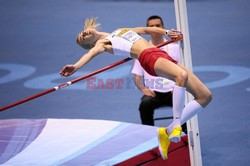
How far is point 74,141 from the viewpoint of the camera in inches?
225

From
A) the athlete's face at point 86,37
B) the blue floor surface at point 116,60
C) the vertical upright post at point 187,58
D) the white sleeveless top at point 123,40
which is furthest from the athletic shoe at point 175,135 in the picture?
the blue floor surface at point 116,60

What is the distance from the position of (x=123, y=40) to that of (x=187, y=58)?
0.56 metres

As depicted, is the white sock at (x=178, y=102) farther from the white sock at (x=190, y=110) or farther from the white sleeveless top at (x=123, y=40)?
the white sleeveless top at (x=123, y=40)

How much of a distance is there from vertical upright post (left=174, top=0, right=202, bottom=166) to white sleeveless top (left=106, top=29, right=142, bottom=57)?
37 cm

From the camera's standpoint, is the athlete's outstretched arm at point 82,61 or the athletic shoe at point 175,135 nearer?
the athletic shoe at point 175,135

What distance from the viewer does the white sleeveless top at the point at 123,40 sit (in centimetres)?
502

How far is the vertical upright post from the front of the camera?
5129mm

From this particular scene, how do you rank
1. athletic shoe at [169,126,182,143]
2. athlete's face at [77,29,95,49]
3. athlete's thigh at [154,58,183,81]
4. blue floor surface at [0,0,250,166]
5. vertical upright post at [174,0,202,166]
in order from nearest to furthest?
1. athletic shoe at [169,126,182,143]
2. athlete's thigh at [154,58,183,81]
3. vertical upright post at [174,0,202,166]
4. athlete's face at [77,29,95,49]
5. blue floor surface at [0,0,250,166]

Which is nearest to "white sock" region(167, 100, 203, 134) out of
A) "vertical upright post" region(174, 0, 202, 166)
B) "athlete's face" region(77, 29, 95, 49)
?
"vertical upright post" region(174, 0, 202, 166)

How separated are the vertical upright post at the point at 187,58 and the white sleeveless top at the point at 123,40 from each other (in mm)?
374

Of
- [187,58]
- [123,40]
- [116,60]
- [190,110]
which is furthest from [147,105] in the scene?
[116,60]

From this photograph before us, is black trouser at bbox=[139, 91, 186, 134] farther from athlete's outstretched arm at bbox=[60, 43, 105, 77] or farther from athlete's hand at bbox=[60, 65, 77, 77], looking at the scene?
athlete's hand at bbox=[60, 65, 77, 77]

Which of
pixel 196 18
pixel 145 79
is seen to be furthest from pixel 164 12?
pixel 145 79

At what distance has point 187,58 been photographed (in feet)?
17.1
